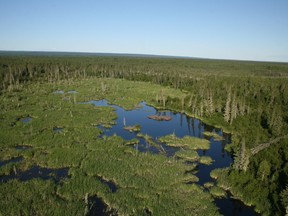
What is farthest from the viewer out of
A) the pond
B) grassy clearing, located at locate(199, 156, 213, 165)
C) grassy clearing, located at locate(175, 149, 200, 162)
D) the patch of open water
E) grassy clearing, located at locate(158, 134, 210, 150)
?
grassy clearing, located at locate(158, 134, 210, 150)

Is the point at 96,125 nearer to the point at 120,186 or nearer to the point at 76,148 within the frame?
the point at 76,148

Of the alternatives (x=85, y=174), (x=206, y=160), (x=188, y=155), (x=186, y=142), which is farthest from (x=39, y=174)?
(x=186, y=142)

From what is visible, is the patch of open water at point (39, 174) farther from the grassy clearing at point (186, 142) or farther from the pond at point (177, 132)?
the grassy clearing at point (186, 142)

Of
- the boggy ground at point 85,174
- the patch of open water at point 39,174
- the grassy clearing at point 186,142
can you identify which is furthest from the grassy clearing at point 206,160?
the patch of open water at point 39,174

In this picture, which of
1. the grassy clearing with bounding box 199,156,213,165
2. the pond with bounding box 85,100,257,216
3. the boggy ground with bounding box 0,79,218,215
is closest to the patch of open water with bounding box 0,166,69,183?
the boggy ground with bounding box 0,79,218,215

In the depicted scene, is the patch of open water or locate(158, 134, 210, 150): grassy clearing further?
locate(158, 134, 210, 150): grassy clearing

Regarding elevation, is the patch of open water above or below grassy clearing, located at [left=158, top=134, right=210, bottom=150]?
below

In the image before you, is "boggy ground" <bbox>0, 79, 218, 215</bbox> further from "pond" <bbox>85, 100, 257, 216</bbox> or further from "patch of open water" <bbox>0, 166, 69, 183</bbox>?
"pond" <bbox>85, 100, 257, 216</bbox>
